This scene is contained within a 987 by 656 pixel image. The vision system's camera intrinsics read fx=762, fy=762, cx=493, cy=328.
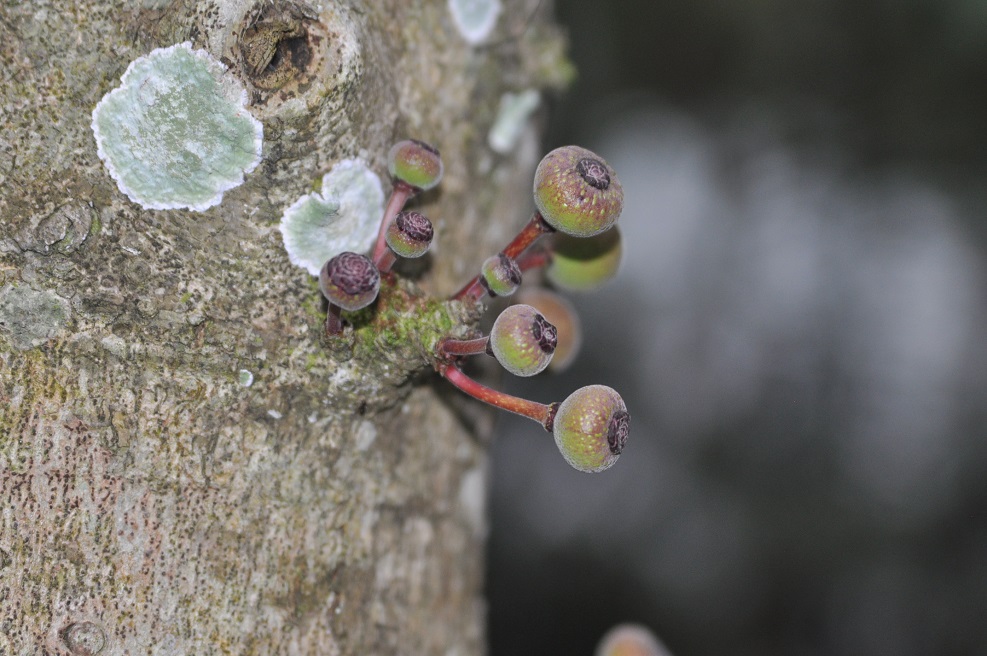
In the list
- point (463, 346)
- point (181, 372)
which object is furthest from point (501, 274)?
point (181, 372)

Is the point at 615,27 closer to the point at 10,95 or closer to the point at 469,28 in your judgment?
the point at 469,28

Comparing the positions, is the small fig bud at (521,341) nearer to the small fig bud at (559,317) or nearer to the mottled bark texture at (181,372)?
the mottled bark texture at (181,372)

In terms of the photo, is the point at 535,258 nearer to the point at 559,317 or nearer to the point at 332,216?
the point at 559,317

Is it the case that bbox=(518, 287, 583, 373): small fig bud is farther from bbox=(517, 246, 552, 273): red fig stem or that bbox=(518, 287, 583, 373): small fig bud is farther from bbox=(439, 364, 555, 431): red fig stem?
bbox=(439, 364, 555, 431): red fig stem

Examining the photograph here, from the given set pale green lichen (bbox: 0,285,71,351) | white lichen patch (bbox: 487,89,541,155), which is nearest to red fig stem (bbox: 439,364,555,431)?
pale green lichen (bbox: 0,285,71,351)

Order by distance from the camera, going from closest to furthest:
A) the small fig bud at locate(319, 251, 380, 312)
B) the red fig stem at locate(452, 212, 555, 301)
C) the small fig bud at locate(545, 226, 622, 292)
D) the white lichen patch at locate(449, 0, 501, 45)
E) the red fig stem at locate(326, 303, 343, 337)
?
the small fig bud at locate(319, 251, 380, 312) < the red fig stem at locate(326, 303, 343, 337) < the red fig stem at locate(452, 212, 555, 301) < the small fig bud at locate(545, 226, 622, 292) < the white lichen patch at locate(449, 0, 501, 45)

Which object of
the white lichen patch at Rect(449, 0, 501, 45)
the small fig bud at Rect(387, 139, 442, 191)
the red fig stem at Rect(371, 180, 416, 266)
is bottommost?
the red fig stem at Rect(371, 180, 416, 266)

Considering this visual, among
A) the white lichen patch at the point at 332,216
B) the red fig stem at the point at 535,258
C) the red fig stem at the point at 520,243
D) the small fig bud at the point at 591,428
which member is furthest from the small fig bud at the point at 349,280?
the red fig stem at the point at 535,258
